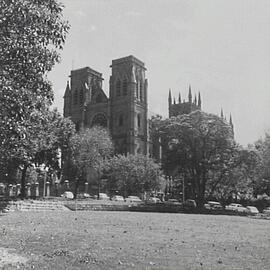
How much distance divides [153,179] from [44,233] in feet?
152

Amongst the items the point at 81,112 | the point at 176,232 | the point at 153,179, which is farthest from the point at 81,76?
the point at 176,232

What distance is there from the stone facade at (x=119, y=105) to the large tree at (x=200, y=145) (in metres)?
45.2

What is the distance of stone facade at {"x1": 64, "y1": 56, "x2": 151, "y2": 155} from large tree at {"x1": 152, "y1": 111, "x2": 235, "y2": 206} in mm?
45215

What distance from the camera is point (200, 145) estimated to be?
4284 centimetres

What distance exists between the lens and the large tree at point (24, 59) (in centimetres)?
773

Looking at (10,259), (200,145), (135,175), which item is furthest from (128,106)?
(10,259)

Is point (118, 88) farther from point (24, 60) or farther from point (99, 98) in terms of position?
point (24, 60)

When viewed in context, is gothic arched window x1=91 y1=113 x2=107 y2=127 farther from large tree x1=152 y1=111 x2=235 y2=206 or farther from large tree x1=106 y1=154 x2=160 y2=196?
large tree x1=152 y1=111 x2=235 y2=206

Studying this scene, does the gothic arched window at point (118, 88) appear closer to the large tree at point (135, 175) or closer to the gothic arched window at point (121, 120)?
the gothic arched window at point (121, 120)

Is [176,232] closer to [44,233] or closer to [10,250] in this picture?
[44,233]

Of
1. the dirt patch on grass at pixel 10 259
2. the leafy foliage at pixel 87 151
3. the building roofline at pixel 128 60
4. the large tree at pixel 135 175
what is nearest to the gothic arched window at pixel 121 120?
the building roofline at pixel 128 60

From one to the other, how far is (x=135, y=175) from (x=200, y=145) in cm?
1740

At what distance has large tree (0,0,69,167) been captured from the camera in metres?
7.73

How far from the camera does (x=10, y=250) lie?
413 inches
